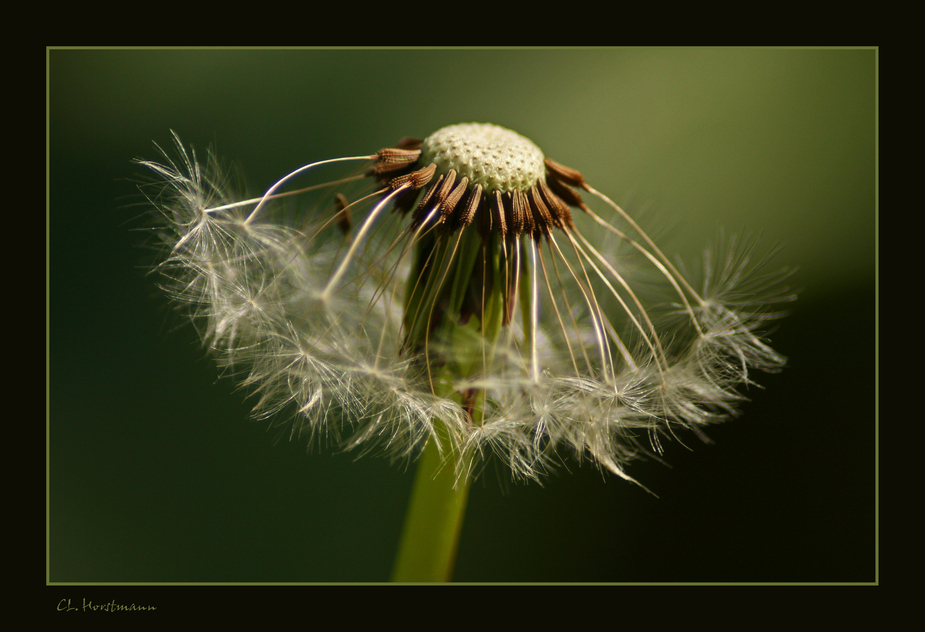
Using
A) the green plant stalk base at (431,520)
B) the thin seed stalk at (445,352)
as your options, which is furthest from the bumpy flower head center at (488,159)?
the green plant stalk base at (431,520)

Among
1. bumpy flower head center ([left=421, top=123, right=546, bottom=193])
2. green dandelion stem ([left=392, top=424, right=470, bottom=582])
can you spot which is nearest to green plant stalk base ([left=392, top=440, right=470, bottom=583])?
green dandelion stem ([left=392, top=424, right=470, bottom=582])

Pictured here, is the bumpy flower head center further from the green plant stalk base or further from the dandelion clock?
the green plant stalk base

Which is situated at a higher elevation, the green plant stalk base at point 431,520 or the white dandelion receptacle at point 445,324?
the white dandelion receptacle at point 445,324

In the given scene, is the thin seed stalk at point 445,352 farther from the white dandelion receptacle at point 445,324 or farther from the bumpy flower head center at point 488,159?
the bumpy flower head center at point 488,159

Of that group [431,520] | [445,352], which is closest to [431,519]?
[431,520]

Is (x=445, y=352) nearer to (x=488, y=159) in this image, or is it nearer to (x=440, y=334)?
(x=440, y=334)

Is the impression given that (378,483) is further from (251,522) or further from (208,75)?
(208,75)

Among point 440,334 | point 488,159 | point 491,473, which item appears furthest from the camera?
point 491,473
